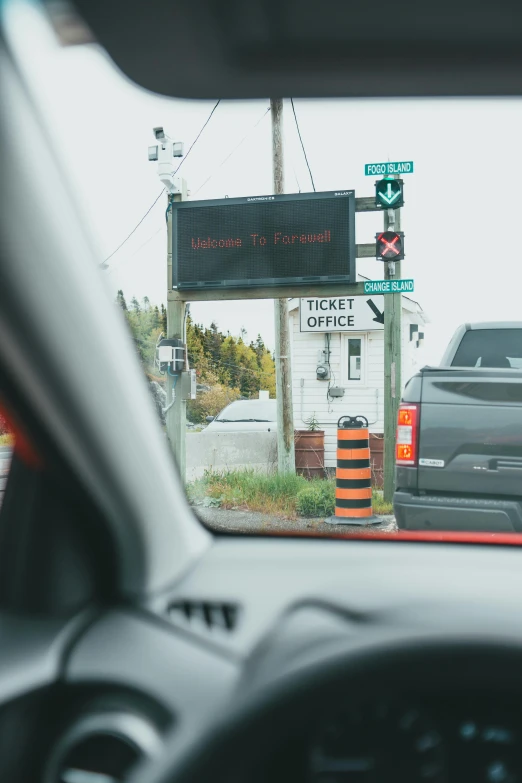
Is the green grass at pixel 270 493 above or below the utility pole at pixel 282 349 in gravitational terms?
below

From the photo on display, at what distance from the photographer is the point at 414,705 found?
1294mm

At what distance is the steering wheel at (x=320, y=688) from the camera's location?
3.92 feet

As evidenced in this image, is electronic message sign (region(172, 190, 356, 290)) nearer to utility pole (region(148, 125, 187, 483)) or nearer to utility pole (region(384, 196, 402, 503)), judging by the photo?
utility pole (region(384, 196, 402, 503))

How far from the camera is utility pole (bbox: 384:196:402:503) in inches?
153

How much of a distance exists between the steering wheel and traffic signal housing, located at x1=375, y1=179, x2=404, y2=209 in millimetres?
3365

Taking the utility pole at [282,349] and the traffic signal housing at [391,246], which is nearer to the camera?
the traffic signal housing at [391,246]

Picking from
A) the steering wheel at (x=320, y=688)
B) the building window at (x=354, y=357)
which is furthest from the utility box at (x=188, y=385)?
the building window at (x=354, y=357)

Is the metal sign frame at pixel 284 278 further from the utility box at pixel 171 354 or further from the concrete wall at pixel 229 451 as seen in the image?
the utility box at pixel 171 354

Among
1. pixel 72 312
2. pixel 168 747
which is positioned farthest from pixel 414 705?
pixel 72 312

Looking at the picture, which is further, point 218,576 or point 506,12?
point 218,576

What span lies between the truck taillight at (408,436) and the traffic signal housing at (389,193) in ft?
6.21

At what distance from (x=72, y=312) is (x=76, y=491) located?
0.45m

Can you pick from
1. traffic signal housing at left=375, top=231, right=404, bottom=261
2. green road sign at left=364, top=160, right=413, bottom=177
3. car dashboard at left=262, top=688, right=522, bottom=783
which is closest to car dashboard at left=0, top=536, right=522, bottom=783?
car dashboard at left=262, top=688, right=522, bottom=783

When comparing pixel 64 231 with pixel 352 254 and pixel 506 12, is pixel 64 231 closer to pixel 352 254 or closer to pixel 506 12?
pixel 506 12
